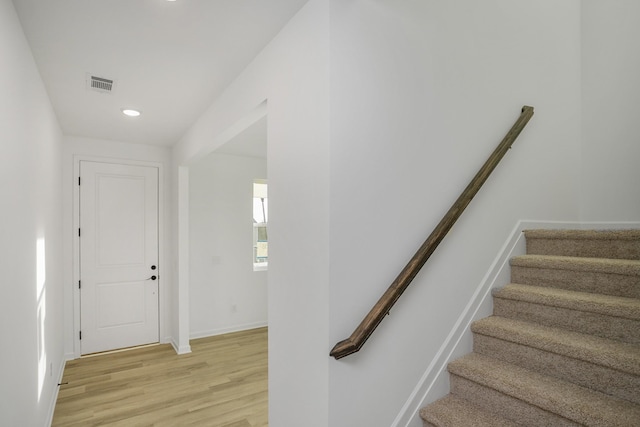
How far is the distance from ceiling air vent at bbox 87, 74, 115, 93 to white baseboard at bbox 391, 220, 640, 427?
2.85 m

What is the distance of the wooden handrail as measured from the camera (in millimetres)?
1406

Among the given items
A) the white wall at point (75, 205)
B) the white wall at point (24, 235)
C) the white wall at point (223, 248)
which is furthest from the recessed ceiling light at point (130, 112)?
the white wall at point (223, 248)

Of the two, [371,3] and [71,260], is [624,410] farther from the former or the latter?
[71,260]

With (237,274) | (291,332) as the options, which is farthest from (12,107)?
(237,274)

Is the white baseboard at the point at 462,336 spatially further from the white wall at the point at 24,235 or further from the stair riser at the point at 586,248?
the white wall at the point at 24,235

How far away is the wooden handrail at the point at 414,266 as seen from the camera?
1406 mm

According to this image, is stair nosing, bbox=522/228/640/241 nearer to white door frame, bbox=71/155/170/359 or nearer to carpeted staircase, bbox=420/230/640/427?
carpeted staircase, bbox=420/230/640/427

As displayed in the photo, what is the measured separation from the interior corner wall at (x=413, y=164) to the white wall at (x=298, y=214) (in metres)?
0.07

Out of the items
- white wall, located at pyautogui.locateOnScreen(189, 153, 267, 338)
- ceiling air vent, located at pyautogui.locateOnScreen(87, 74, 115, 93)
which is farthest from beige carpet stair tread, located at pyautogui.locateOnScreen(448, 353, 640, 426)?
white wall, located at pyautogui.locateOnScreen(189, 153, 267, 338)

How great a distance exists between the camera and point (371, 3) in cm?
158

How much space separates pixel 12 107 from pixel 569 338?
2.91 m

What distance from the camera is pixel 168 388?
322 cm

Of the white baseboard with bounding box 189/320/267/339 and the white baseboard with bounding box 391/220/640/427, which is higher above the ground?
the white baseboard with bounding box 391/220/640/427

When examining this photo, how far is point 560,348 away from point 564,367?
0.30 ft
